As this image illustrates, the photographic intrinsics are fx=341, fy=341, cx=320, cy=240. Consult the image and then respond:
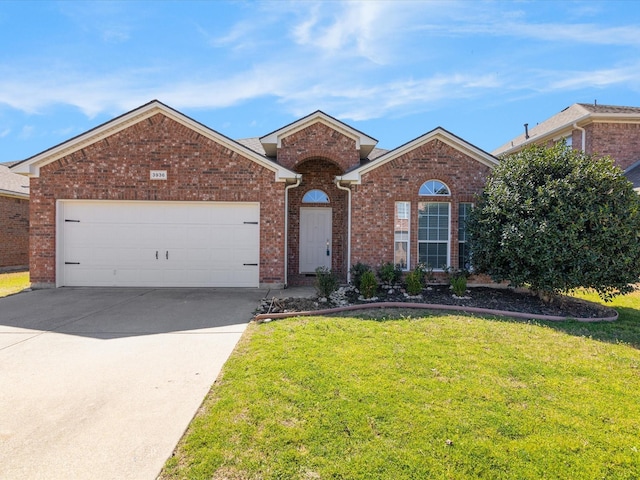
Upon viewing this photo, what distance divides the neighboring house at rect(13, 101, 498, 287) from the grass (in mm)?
729

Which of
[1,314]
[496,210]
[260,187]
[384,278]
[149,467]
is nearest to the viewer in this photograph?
[149,467]

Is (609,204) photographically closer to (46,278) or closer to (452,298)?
(452,298)

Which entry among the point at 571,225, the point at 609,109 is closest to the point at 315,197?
the point at 571,225

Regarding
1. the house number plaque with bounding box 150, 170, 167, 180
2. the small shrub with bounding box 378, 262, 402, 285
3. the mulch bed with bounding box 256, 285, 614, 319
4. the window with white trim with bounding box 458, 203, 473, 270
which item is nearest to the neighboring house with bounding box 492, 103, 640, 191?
the window with white trim with bounding box 458, 203, 473, 270

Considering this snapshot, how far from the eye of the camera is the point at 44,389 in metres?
3.85

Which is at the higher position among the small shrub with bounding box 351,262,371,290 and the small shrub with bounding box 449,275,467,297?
the small shrub with bounding box 351,262,371,290

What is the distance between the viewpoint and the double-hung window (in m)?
9.83

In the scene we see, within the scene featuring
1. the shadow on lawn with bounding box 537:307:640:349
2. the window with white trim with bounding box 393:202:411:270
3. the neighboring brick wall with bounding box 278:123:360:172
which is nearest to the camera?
the shadow on lawn with bounding box 537:307:640:349

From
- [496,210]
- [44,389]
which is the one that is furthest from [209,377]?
[496,210]

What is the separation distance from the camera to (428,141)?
972cm

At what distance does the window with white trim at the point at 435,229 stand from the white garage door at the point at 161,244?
4.76 meters

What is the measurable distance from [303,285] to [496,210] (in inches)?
221

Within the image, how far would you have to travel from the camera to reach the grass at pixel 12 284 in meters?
9.40

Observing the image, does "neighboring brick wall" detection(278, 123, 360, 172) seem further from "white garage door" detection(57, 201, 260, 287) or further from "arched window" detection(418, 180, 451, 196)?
"arched window" detection(418, 180, 451, 196)
